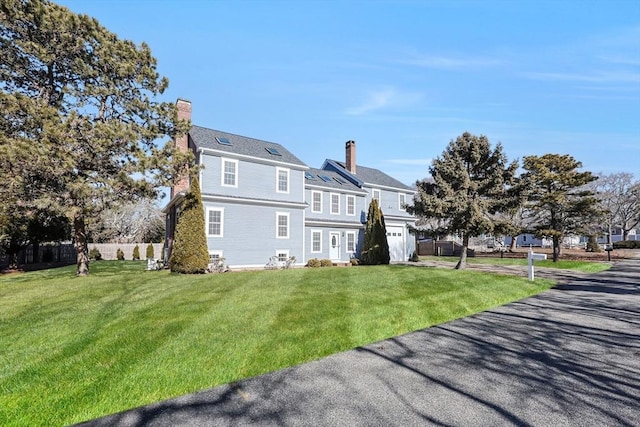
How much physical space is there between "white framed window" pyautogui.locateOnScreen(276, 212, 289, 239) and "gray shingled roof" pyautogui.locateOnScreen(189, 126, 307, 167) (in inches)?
142

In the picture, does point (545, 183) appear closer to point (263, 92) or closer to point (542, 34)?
point (542, 34)

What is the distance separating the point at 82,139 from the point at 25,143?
6.59ft

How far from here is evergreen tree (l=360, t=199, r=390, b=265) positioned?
21562 millimetres

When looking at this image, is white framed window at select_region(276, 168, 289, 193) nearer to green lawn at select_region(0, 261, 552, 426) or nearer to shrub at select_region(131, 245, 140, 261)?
green lawn at select_region(0, 261, 552, 426)

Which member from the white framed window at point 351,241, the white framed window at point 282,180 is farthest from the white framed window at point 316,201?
the white framed window at point 351,241

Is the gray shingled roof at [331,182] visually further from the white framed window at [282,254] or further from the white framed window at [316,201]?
the white framed window at [282,254]

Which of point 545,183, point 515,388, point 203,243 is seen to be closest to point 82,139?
point 203,243

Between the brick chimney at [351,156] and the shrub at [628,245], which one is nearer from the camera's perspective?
the brick chimney at [351,156]

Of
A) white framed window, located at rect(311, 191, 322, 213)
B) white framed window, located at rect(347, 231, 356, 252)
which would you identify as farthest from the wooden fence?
white framed window, located at rect(347, 231, 356, 252)

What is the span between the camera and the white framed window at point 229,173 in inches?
741

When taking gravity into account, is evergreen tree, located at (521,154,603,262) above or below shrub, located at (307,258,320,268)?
above

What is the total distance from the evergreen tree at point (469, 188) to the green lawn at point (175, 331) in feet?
20.5

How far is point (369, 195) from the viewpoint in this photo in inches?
1065

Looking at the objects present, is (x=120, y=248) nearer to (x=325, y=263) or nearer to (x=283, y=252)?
(x=283, y=252)
